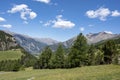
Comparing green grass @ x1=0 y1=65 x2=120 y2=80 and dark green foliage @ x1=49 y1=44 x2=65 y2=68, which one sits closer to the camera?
green grass @ x1=0 y1=65 x2=120 y2=80

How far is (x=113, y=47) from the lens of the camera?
322 ft

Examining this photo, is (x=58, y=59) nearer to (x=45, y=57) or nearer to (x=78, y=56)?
(x=45, y=57)

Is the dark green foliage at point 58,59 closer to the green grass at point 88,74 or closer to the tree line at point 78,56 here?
the tree line at point 78,56

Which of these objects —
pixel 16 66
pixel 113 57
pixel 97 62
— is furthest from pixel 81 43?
pixel 16 66

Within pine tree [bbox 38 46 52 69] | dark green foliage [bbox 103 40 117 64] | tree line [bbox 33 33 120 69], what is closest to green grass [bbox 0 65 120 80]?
tree line [bbox 33 33 120 69]

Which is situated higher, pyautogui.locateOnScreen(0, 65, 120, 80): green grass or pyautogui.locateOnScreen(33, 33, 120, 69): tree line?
pyautogui.locateOnScreen(33, 33, 120, 69): tree line

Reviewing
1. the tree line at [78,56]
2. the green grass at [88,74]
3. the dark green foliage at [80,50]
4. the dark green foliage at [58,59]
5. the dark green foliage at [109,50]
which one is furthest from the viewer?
the dark green foliage at [58,59]

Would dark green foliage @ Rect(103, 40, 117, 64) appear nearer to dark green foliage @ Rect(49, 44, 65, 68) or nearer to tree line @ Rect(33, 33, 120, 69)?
tree line @ Rect(33, 33, 120, 69)

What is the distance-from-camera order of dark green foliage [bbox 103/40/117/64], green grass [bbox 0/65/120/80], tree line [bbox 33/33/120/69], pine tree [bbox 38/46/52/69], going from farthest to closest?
pine tree [bbox 38/46/52/69] < dark green foliage [bbox 103/40/117/64] < tree line [bbox 33/33/120/69] < green grass [bbox 0/65/120/80]

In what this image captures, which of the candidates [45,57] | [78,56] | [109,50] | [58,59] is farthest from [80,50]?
[45,57]

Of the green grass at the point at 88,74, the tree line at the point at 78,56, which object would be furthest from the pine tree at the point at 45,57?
the green grass at the point at 88,74

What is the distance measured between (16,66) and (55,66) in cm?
4929

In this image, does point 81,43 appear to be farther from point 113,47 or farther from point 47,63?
point 47,63

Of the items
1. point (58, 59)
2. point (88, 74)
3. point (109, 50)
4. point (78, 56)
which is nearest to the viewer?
point (88, 74)
